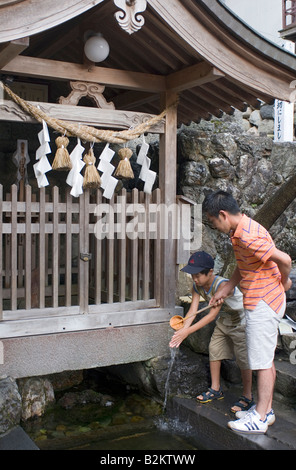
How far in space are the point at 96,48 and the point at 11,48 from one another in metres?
1.24

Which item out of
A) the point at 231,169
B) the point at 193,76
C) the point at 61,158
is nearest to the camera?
the point at 61,158

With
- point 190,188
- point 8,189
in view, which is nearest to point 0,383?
point 8,189

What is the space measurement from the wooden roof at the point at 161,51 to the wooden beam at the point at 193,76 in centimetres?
1

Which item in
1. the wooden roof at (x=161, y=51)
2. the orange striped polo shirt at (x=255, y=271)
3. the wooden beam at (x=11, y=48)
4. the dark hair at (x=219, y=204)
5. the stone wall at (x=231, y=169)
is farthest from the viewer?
the stone wall at (x=231, y=169)

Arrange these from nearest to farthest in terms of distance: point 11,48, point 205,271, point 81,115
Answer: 1. point 11,48
2. point 205,271
3. point 81,115

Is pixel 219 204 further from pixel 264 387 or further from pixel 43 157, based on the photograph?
pixel 43 157

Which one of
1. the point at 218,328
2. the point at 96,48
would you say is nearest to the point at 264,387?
the point at 218,328

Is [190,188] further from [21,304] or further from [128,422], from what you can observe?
[128,422]

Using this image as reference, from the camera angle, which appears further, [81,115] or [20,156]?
[20,156]

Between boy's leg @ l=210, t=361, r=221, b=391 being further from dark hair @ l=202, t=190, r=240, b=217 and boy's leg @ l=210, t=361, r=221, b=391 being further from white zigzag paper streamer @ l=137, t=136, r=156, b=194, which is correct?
white zigzag paper streamer @ l=137, t=136, r=156, b=194

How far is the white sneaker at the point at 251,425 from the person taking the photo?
491cm

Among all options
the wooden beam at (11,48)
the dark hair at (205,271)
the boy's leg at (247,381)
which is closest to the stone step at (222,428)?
the boy's leg at (247,381)

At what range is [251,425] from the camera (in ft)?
16.2

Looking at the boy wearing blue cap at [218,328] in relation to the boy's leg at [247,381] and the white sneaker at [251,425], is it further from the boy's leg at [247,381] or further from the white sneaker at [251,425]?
the white sneaker at [251,425]
